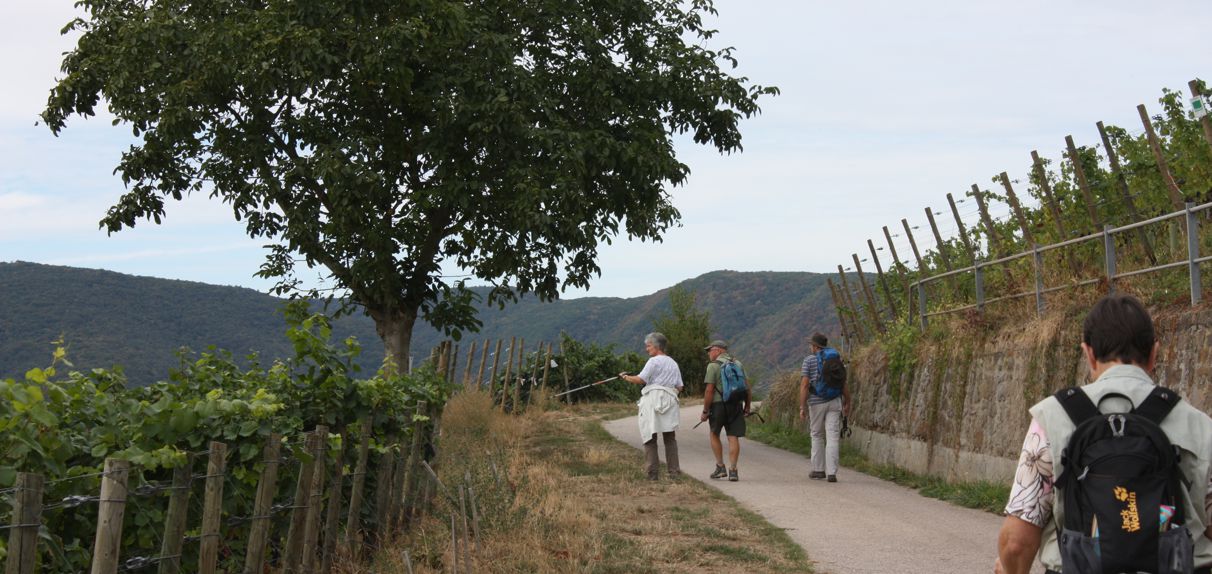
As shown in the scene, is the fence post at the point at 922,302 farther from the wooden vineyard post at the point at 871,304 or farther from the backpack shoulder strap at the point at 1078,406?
the backpack shoulder strap at the point at 1078,406

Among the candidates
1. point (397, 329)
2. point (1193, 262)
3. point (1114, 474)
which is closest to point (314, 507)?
point (1114, 474)

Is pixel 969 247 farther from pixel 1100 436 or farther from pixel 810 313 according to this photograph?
pixel 810 313

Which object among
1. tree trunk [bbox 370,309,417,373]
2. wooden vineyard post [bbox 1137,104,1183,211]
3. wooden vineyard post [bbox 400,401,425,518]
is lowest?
wooden vineyard post [bbox 400,401,425,518]

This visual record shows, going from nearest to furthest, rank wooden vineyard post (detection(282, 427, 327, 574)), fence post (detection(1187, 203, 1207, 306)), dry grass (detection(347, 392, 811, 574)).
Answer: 1. wooden vineyard post (detection(282, 427, 327, 574))
2. dry grass (detection(347, 392, 811, 574))
3. fence post (detection(1187, 203, 1207, 306))

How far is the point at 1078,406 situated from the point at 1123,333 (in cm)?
28

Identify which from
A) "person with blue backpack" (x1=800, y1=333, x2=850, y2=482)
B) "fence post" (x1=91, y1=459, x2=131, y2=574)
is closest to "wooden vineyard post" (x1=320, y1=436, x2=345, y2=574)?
"fence post" (x1=91, y1=459, x2=131, y2=574)

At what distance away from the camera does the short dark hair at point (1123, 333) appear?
3482 millimetres

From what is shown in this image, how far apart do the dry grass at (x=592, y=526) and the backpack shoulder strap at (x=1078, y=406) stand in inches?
195

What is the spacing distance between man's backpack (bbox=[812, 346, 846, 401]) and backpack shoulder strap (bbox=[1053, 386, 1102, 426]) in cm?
1159

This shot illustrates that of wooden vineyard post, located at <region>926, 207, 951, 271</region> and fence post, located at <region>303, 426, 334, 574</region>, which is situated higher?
wooden vineyard post, located at <region>926, 207, 951, 271</region>

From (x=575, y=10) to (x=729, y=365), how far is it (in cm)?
859

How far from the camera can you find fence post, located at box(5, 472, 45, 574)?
403 centimetres

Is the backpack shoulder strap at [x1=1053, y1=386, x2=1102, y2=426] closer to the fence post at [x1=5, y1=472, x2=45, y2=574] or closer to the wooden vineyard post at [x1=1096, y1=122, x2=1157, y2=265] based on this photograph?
the fence post at [x1=5, y1=472, x2=45, y2=574]

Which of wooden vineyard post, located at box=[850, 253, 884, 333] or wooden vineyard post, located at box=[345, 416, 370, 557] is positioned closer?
wooden vineyard post, located at box=[345, 416, 370, 557]
